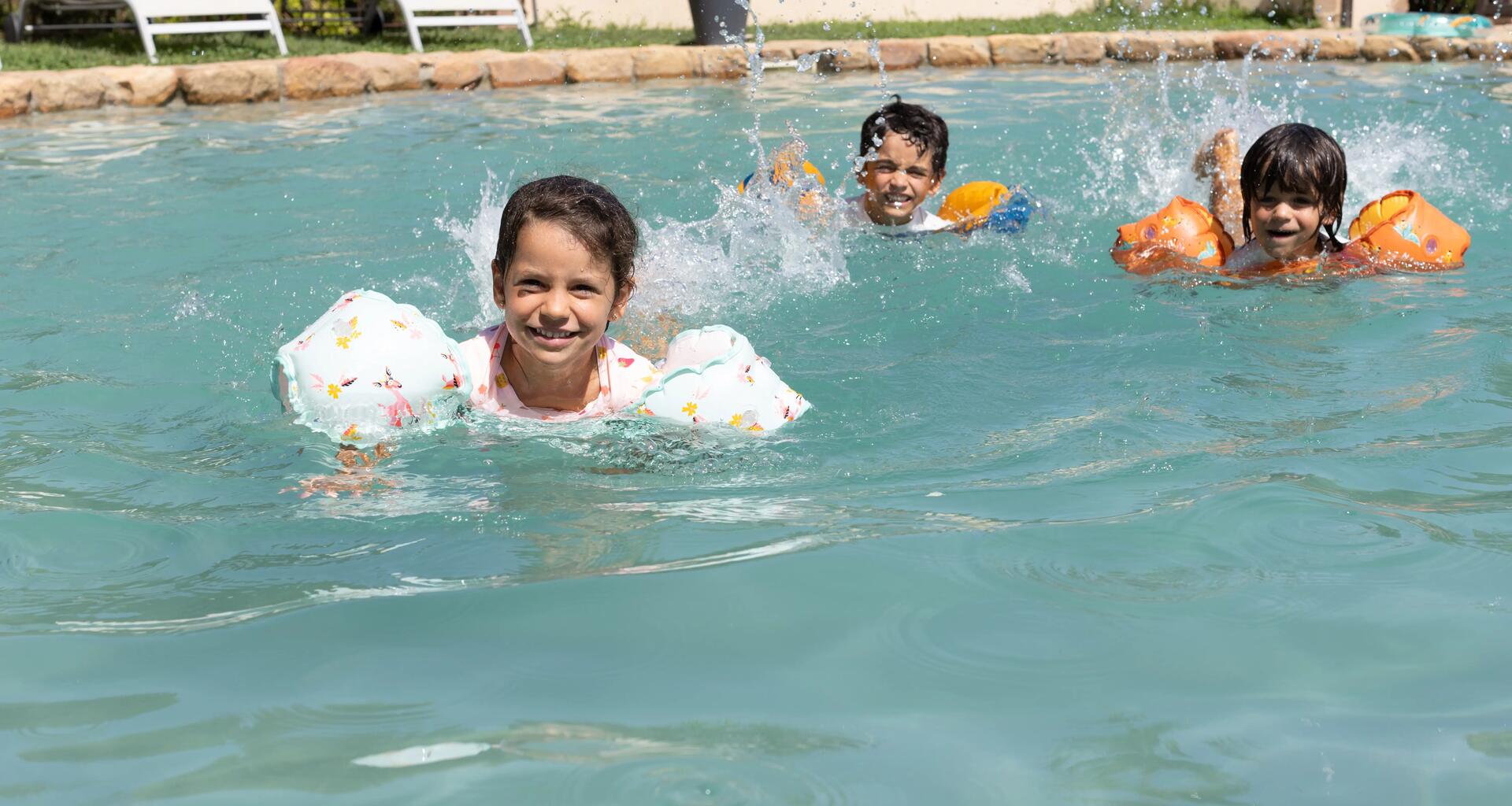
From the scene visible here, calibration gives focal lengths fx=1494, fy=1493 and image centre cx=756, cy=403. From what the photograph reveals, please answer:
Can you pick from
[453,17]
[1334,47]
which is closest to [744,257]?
[453,17]

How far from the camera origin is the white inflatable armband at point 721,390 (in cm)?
408

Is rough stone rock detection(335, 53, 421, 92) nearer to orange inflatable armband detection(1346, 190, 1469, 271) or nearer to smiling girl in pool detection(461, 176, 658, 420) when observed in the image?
orange inflatable armband detection(1346, 190, 1469, 271)

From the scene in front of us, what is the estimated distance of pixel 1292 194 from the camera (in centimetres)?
613

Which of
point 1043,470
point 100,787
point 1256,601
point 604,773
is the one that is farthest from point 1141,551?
point 100,787

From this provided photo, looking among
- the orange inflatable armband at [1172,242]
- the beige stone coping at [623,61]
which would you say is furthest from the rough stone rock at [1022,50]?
the orange inflatable armband at [1172,242]

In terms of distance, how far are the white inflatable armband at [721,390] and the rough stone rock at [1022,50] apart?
36.7 feet

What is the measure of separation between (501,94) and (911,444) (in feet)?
30.9

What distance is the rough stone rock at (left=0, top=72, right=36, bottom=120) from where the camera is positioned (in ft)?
36.0

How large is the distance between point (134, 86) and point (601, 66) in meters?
3.93

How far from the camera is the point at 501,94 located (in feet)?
41.4

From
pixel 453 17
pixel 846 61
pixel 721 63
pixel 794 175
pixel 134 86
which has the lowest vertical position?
pixel 794 175

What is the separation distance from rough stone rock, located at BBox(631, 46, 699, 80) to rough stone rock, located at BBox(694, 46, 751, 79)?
0.24 ft

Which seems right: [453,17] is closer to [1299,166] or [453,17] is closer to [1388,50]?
[1388,50]

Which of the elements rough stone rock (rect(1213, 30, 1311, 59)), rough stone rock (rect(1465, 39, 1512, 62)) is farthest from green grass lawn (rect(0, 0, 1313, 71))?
rough stone rock (rect(1465, 39, 1512, 62))
